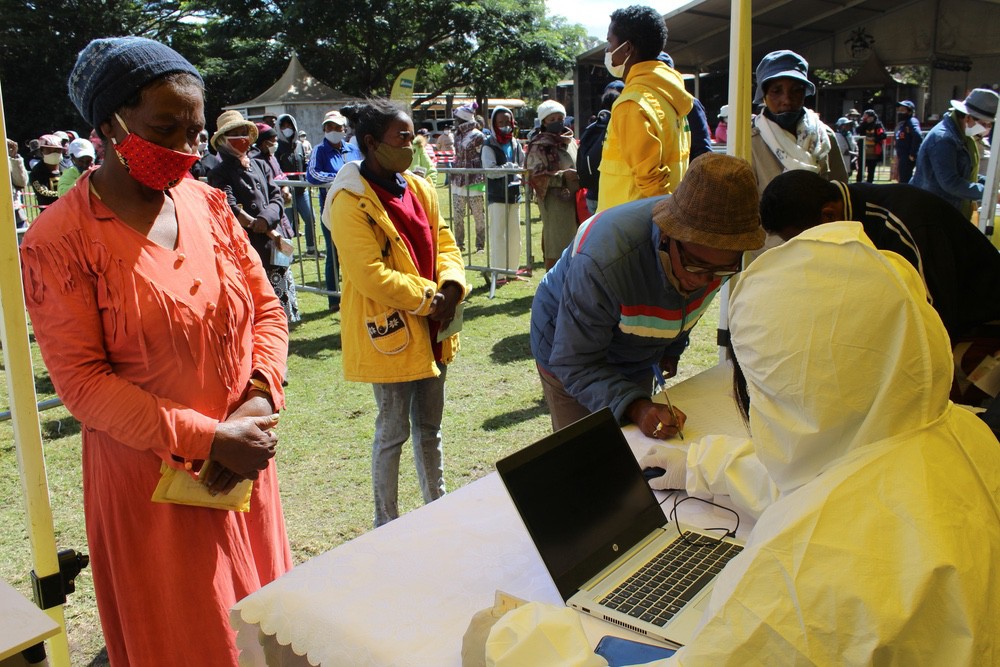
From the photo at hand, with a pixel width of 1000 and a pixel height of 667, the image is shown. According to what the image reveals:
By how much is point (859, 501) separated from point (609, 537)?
0.75 m

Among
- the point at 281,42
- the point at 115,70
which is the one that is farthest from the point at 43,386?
the point at 281,42

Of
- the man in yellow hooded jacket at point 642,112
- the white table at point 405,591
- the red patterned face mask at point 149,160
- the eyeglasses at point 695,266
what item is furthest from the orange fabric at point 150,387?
the man in yellow hooded jacket at point 642,112

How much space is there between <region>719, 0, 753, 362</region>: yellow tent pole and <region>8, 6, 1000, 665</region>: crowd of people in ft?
1.98

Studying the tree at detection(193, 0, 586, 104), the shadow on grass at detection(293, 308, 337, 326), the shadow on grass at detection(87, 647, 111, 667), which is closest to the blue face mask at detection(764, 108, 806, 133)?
the shadow on grass at detection(87, 647, 111, 667)

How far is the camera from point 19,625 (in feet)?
4.46

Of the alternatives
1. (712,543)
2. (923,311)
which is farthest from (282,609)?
(923,311)

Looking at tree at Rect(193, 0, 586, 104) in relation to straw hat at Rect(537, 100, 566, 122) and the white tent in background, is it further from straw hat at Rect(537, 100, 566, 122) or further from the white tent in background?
straw hat at Rect(537, 100, 566, 122)

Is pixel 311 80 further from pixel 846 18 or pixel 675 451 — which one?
pixel 675 451

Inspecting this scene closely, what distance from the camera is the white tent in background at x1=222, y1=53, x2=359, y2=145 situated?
25.6 metres

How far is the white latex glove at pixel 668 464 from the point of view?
79.6 inches

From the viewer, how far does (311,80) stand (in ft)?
86.8

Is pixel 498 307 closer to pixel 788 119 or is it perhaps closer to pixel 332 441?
pixel 332 441

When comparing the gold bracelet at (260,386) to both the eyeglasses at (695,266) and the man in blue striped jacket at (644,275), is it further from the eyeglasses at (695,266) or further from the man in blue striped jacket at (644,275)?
the eyeglasses at (695,266)

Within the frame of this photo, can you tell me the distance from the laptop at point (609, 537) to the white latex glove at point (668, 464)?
17 centimetres
